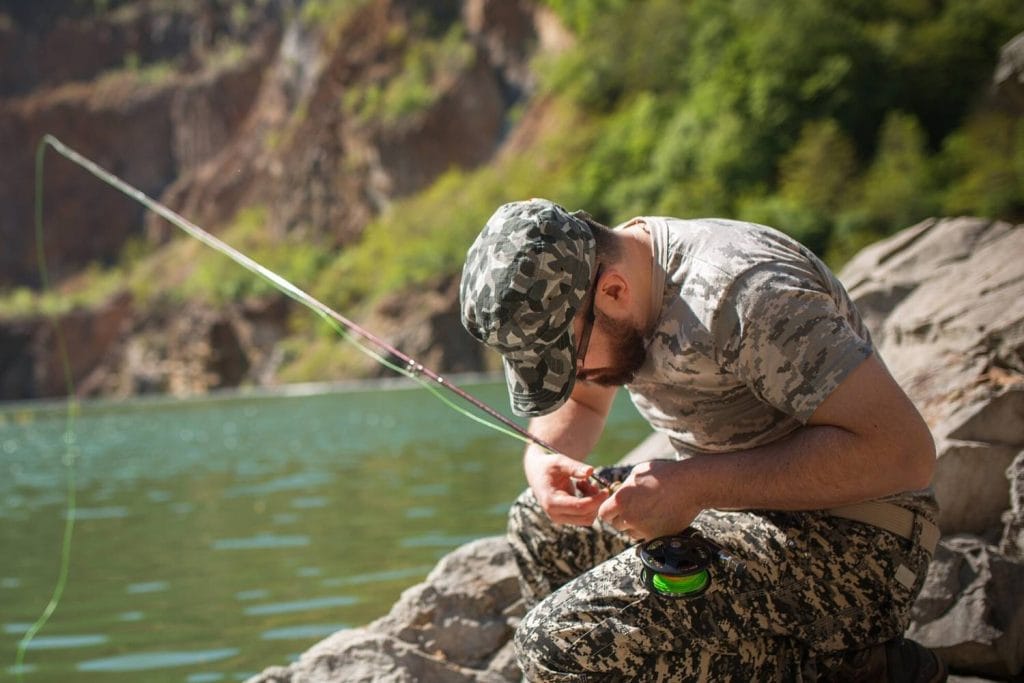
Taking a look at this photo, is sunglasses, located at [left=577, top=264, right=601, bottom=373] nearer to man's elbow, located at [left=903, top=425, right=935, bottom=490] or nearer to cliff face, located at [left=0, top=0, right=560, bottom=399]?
man's elbow, located at [left=903, top=425, right=935, bottom=490]

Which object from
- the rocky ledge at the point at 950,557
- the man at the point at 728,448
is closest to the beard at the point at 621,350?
the man at the point at 728,448

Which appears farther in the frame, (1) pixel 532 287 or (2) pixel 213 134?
(2) pixel 213 134

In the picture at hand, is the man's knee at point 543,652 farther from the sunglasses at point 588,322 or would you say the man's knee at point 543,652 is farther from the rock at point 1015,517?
the rock at point 1015,517

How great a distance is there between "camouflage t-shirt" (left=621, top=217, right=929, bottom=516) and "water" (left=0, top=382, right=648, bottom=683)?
333cm

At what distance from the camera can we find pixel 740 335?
2916mm

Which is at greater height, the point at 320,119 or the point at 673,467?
the point at 673,467

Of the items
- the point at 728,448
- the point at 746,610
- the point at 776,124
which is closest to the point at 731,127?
the point at 776,124

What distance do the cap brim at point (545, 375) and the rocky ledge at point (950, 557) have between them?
4.59 ft

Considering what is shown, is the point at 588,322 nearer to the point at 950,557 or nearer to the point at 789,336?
the point at 789,336

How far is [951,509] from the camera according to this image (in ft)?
15.4

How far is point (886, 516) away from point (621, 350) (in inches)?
30.8

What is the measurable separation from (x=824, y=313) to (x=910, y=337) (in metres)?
3.06

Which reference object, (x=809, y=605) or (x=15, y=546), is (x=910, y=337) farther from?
(x=15, y=546)

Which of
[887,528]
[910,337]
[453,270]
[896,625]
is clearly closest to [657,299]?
[887,528]
